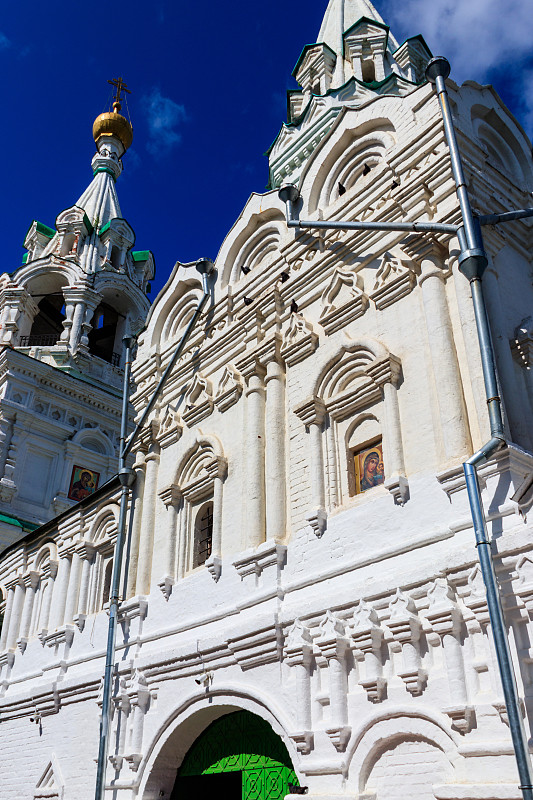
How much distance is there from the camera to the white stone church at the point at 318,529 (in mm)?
6172

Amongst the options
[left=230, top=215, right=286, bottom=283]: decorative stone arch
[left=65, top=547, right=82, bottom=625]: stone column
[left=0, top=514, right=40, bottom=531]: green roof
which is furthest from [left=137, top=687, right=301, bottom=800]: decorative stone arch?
[left=0, top=514, right=40, bottom=531]: green roof

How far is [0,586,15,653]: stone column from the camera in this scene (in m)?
13.8

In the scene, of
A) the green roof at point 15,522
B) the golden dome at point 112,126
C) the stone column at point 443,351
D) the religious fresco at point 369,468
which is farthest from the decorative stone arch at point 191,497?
the golden dome at point 112,126

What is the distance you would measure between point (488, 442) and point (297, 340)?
3572mm

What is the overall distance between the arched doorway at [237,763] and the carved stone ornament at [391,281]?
474 cm

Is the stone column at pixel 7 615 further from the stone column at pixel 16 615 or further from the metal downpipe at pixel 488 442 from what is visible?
the metal downpipe at pixel 488 442

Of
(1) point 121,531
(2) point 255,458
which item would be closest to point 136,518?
(1) point 121,531

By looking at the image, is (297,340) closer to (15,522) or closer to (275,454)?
(275,454)

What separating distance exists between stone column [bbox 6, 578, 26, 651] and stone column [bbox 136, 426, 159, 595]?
14.9ft

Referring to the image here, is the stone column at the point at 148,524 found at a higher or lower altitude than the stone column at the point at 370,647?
higher

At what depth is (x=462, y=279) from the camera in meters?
7.46

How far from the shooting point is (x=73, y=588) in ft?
39.8

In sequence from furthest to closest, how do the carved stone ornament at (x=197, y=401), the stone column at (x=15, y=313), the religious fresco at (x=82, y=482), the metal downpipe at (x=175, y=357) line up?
the stone column at (x=15, y=313), the religious fresco at (x=82, y=482), the metal downpipe at (x=175, y=357), the carved stone ornament at (x=197, y=401)

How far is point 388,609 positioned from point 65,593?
7361 millimetres
